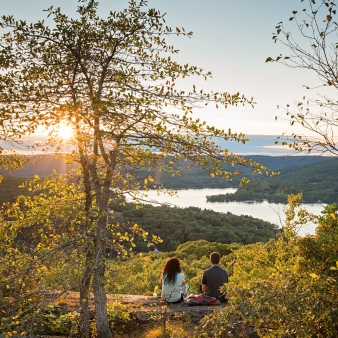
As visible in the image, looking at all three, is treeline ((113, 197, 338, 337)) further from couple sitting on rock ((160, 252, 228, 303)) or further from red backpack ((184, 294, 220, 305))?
red backpack ((184, 294, 220, 305))

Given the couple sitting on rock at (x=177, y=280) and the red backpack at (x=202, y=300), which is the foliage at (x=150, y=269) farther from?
the red backpack at (x=202, y=300)

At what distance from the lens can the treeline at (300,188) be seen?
306 ft

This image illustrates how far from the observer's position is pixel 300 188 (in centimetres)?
10831

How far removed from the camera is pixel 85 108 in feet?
17.2

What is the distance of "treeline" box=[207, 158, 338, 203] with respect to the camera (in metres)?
93.4

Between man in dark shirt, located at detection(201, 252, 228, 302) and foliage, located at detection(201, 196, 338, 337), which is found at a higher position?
foliage, located at detection(201, 196, 338, 337)

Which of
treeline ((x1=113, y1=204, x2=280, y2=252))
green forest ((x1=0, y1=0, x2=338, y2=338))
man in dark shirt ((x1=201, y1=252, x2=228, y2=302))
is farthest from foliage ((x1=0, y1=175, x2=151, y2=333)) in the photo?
treeline ((x1=113, y1=204, x2=280, y2=252))

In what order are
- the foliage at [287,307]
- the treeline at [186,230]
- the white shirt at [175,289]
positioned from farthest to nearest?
the treeline at [186,230], the white shirt at [175,289], the foliage at [287,307]

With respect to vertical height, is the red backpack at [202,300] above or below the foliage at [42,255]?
below

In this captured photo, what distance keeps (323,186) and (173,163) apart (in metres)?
117

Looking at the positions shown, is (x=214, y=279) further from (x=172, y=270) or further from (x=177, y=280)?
(x=172, y=270)

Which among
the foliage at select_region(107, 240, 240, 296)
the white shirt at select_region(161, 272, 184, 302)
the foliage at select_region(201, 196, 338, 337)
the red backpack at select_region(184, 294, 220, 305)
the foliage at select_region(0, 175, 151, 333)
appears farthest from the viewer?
the white shirt at select_region(161, 272, 184, 302)


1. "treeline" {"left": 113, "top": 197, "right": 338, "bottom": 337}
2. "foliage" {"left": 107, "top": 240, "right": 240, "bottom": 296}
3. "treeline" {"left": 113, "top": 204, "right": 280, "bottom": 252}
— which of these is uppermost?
"treeline" {"left": 113, "top": 197, "right": 338, "bottom": 337}

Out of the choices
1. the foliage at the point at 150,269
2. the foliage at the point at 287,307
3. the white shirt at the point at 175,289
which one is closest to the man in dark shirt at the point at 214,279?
the white shirt at the point at 175,289
